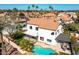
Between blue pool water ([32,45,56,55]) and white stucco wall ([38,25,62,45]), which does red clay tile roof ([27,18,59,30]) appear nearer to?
white stucco wall ([38,25,62,45])

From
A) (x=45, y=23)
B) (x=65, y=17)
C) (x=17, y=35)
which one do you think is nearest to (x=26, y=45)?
(x=17, y=35)

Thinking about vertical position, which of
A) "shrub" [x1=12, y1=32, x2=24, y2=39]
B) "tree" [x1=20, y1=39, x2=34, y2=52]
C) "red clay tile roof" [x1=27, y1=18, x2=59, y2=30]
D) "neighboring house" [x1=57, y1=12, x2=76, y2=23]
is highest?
"neighboring house" [x1=57, y1=12, x2=76, y2=23]

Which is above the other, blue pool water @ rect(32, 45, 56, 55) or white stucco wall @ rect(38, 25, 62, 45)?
white stucco wall @ rect(38, 25, 62, 45)

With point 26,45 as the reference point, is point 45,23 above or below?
above

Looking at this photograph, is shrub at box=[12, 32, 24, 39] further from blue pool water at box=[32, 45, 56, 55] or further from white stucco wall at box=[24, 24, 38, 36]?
blue pool water at box=[32, 45, 56, 55]

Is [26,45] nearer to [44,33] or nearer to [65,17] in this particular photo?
[44,33]

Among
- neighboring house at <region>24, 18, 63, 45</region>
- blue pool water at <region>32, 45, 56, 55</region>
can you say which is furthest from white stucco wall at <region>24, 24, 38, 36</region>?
blue pool water at <region>32, 45, 56, 55</region>

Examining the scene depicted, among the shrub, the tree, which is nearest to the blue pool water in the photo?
the tree

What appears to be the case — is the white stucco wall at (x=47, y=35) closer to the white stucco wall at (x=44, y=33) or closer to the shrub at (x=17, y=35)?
the white stucco wall at (x=44, y=33)
